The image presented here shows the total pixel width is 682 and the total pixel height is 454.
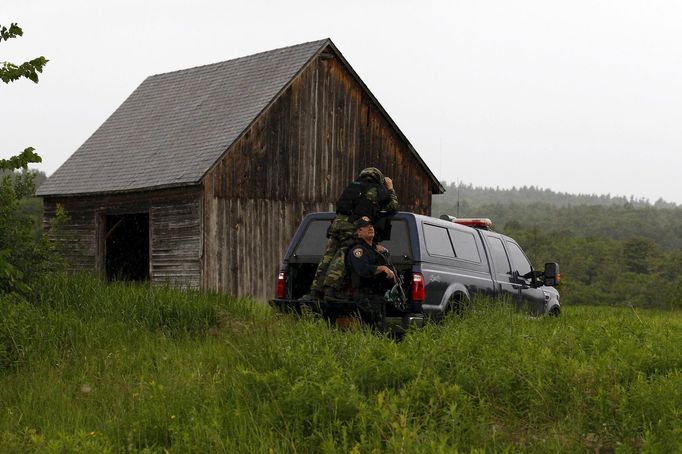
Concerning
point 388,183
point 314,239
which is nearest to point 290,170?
point 388,183

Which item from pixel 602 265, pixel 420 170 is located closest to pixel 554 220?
pixel 602 265

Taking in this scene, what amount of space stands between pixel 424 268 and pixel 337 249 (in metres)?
0.96

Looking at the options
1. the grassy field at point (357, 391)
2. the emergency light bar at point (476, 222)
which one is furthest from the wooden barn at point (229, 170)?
the grassy field at point (357, 391)

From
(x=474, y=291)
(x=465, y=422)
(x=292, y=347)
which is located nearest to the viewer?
(x=465, y=422)

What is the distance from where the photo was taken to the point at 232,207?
774 inches

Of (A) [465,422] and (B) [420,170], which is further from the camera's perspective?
(B) [420,170]

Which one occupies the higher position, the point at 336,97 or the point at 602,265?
the point at 336,97

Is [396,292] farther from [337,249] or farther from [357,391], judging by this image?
[357,391]

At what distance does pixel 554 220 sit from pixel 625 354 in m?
153

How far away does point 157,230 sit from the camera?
2044 cm

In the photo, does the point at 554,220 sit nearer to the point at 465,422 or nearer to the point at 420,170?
the point at 420,170

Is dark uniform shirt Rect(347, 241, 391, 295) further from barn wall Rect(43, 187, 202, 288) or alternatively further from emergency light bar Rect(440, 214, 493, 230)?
barn wall Rect(43, 187, 202, 288)

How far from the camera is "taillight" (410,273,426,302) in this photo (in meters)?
9.24

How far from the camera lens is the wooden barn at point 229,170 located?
19562mm
